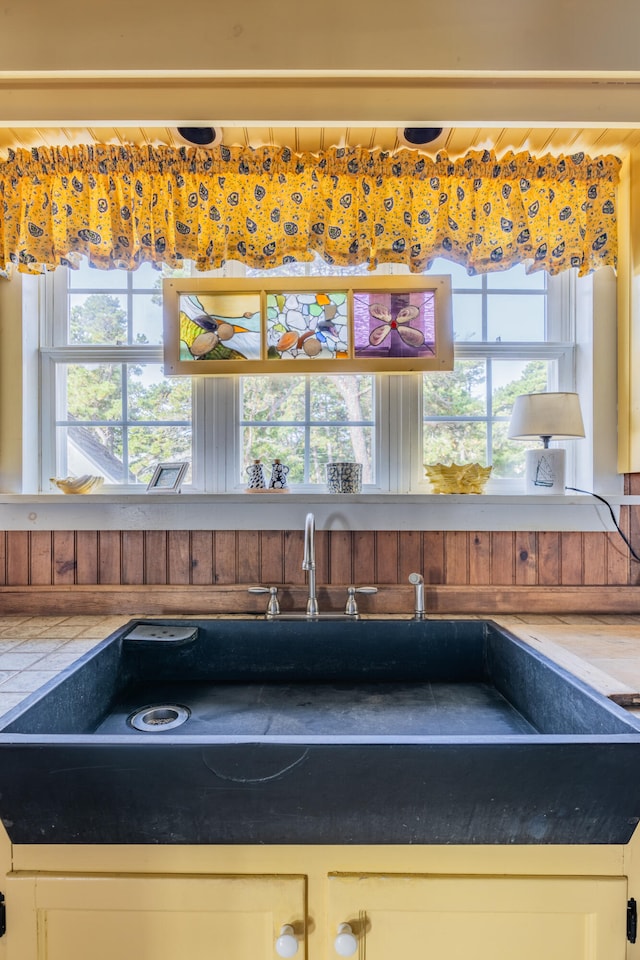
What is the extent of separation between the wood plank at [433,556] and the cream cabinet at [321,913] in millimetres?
799

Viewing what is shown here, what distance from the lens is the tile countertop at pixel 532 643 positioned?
0.95 meters

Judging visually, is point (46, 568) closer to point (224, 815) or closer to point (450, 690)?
point (224, 815)

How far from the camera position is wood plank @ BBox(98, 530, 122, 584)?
4.88ft

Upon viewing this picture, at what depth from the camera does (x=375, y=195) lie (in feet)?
4.83

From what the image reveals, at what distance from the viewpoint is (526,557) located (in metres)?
1.49

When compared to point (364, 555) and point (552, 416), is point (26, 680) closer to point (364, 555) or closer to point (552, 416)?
point (364, 555)

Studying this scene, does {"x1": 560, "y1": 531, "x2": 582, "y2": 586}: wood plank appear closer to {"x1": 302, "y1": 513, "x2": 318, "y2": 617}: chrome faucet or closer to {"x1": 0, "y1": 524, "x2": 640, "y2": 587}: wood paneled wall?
{"x1": 0, "y1": 524, "x2": 640, "y2": 587}: wood paneled wall

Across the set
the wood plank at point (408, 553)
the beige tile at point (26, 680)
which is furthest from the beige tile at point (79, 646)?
the wood plank at point (408, 553)

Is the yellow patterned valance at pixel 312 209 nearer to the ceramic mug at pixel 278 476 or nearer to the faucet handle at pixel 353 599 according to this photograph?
the ceramic mug at pixel 278 476

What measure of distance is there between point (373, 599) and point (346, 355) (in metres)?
0.82

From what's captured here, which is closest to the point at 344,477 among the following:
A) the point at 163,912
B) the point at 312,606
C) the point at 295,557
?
the point at 295,557

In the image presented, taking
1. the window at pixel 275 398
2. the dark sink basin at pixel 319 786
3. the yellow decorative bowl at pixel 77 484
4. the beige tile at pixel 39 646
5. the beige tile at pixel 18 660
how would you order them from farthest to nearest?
1. the window at pixel 275 398
2. the yellow decorative bowl at pixel 77 484
3. the beige tile at pixel 39 646
4. the beige tile at pixel 18 660
5. the dark sink basin at pixel 319 786

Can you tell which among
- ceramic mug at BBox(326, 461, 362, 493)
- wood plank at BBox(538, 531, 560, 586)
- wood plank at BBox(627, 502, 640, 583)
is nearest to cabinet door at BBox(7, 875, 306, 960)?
ceramic mug at BBox(326, 461, 362, 493)
